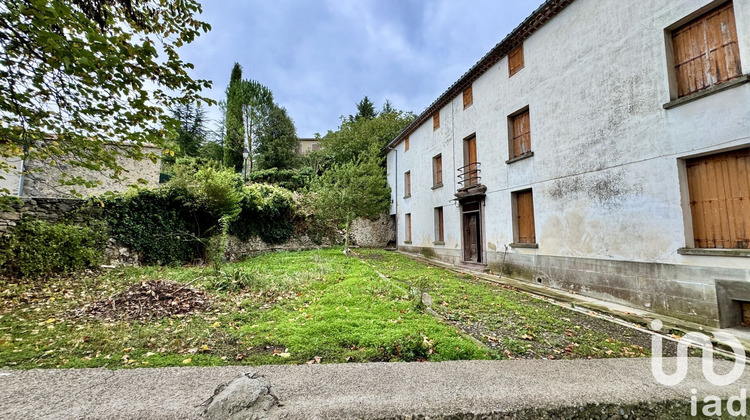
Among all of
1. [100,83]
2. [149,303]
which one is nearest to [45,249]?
[149,303]

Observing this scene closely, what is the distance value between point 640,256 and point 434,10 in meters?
10.3

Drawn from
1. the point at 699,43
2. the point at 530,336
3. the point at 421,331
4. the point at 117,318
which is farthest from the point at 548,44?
the point at 117,318

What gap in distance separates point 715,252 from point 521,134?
547 centimetres

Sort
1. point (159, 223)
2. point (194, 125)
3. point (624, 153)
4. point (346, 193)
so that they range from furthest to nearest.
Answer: point (194, 125) < point (346, 193) < point (159, 223) < point (624, 153)

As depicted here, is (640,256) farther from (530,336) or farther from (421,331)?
(421,331)

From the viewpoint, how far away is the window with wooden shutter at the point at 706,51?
15.8 ft

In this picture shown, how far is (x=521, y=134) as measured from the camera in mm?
9148

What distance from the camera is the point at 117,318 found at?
169 inches

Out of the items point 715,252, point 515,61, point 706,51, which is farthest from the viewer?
point 515,61

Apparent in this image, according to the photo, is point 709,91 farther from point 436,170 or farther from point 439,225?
point 439,225

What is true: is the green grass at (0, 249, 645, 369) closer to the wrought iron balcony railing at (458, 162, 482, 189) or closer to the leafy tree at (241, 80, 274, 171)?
the wrought iron balcony railing at (458, 162, 482, 189)

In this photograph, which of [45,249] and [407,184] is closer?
[45,249]

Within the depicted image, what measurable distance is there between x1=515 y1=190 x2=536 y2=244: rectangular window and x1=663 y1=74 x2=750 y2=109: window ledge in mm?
3783

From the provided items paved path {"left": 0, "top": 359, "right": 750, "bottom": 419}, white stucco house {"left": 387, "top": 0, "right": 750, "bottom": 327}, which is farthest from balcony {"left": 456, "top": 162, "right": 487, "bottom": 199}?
paved path {"left": 0, "top": 359, "right": 750, "bottom": 419}
